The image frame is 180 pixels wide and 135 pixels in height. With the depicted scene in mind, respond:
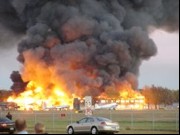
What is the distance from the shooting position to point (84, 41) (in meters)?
88.4

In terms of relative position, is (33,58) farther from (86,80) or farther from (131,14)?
(131,14)

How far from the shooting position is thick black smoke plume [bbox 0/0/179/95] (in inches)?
3393

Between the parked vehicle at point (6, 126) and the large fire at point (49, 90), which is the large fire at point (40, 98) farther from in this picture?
the parked vehicle at point (6, 126)

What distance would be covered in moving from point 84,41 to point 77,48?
2.93 meters

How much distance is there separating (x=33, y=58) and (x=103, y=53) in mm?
12294

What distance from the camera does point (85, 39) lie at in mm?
88625

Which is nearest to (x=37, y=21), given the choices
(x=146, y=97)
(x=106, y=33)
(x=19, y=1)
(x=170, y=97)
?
(x=19, y=1)

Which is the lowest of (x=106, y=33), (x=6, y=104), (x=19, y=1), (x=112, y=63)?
(x=6, y=104)

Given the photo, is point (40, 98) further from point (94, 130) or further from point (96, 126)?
point (96, 126)

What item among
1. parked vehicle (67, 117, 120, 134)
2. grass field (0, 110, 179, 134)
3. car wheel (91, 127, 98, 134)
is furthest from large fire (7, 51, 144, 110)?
car wheel (91, 127, 98, 134)

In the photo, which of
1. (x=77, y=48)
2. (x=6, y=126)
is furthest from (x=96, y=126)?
(x=77, y=48)

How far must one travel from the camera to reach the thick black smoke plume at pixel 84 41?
A: 86.2m

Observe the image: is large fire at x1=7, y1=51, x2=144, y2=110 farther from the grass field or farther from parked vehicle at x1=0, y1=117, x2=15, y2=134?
parked vehicle at x1=0, y1=117, x2=15, y2=134

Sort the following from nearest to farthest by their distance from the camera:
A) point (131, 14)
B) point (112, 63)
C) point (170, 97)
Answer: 1. point (112, 63)
2. point (131, 14)
3. point (170, 97)
